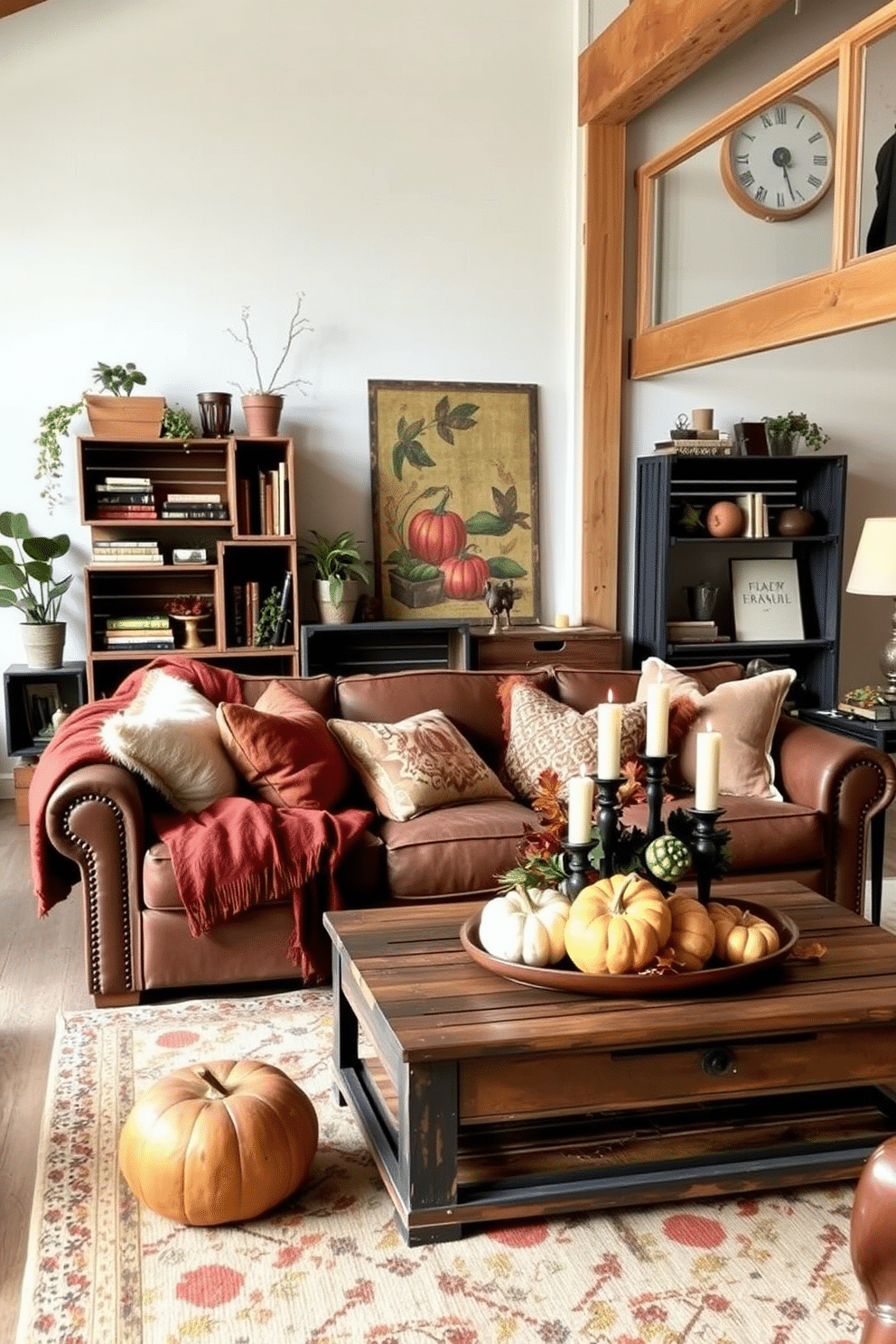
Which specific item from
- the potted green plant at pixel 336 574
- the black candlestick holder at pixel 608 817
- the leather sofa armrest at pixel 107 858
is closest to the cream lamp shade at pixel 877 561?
the potted green plant at pixel 336 574

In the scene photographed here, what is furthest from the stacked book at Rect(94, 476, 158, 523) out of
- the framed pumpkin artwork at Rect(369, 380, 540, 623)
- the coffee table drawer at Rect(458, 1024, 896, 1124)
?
the coffee table drawer at Rect(458, 1024, 896, 1124)

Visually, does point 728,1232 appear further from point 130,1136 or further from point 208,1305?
point 130,1136

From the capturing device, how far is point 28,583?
5.55 metres

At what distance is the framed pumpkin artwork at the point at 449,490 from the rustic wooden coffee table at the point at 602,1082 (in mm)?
3451

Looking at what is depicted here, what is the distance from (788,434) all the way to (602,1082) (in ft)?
14.2

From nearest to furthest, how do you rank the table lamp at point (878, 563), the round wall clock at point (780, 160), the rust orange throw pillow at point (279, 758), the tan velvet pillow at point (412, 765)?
1. the rust orange throw pillow at point (279, 758)
2. the tan velvet pillow at point (412, 765)
3. the round wall clock at point (780, 160)
4. the table lamp at point (878, 563)

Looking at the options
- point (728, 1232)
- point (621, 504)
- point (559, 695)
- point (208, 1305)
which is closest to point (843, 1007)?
point (728, 1232)

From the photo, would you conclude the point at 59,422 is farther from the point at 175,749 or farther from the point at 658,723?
the point at 658,723

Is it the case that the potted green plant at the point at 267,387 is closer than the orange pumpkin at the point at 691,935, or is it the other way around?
the orange pumpkin at the point at 691,935

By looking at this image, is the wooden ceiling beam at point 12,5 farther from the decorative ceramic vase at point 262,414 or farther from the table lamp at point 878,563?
the table lamp at point 878,563

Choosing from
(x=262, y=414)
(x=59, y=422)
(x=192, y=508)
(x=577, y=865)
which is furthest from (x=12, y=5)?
(x=577, y=865)

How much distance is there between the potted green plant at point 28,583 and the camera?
5.44 metres

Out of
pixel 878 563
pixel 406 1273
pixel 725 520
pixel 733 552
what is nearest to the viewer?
pixel 406 1273

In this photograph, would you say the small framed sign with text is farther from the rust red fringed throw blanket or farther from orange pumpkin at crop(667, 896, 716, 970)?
orange pumpkin at crop(667, 896, 716, 970)
